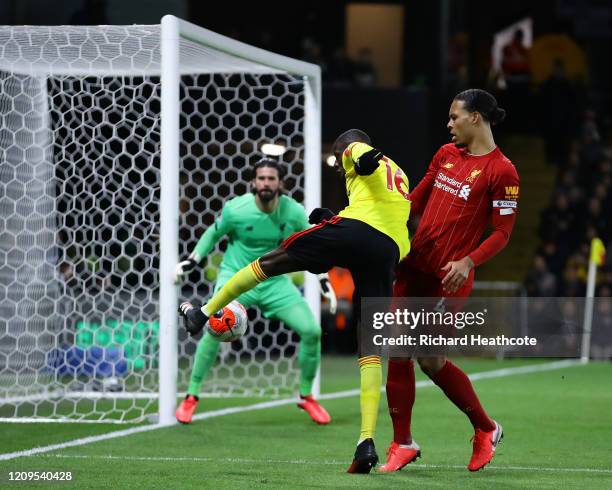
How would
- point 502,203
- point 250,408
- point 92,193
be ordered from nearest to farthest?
point 502,203 → point 92,193 → point 250,408

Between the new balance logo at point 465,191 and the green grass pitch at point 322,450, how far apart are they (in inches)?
57.9

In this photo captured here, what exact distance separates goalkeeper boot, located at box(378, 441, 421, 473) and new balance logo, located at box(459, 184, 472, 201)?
1.39m

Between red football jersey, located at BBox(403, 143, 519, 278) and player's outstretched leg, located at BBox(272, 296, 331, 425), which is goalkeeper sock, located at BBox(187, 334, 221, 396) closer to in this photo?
player's outstretched leg, located at BBox(272, 296, 331, 425)

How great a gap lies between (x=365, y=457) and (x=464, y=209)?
141 centimetres

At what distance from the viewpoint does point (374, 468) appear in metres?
6.61

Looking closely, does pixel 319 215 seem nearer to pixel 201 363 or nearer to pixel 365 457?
pixel 365 457

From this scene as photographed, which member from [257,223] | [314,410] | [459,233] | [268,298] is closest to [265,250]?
[257,223]

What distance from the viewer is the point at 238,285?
6531 mm

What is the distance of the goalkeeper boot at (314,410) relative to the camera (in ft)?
29.6

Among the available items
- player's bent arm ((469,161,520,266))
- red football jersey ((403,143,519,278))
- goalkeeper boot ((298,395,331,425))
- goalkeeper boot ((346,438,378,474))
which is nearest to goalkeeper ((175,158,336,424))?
goalkeeper boot ((298,395,331,425))

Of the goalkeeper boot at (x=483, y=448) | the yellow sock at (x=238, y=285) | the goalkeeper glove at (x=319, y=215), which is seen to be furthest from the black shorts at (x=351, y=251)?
the goalkeeper boot at (x=483, y=448)

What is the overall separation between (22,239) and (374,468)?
15.0 ft

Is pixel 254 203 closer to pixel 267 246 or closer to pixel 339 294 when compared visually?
pixel 267 246

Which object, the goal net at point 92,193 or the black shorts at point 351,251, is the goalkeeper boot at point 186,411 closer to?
the goal net at point 92,193
